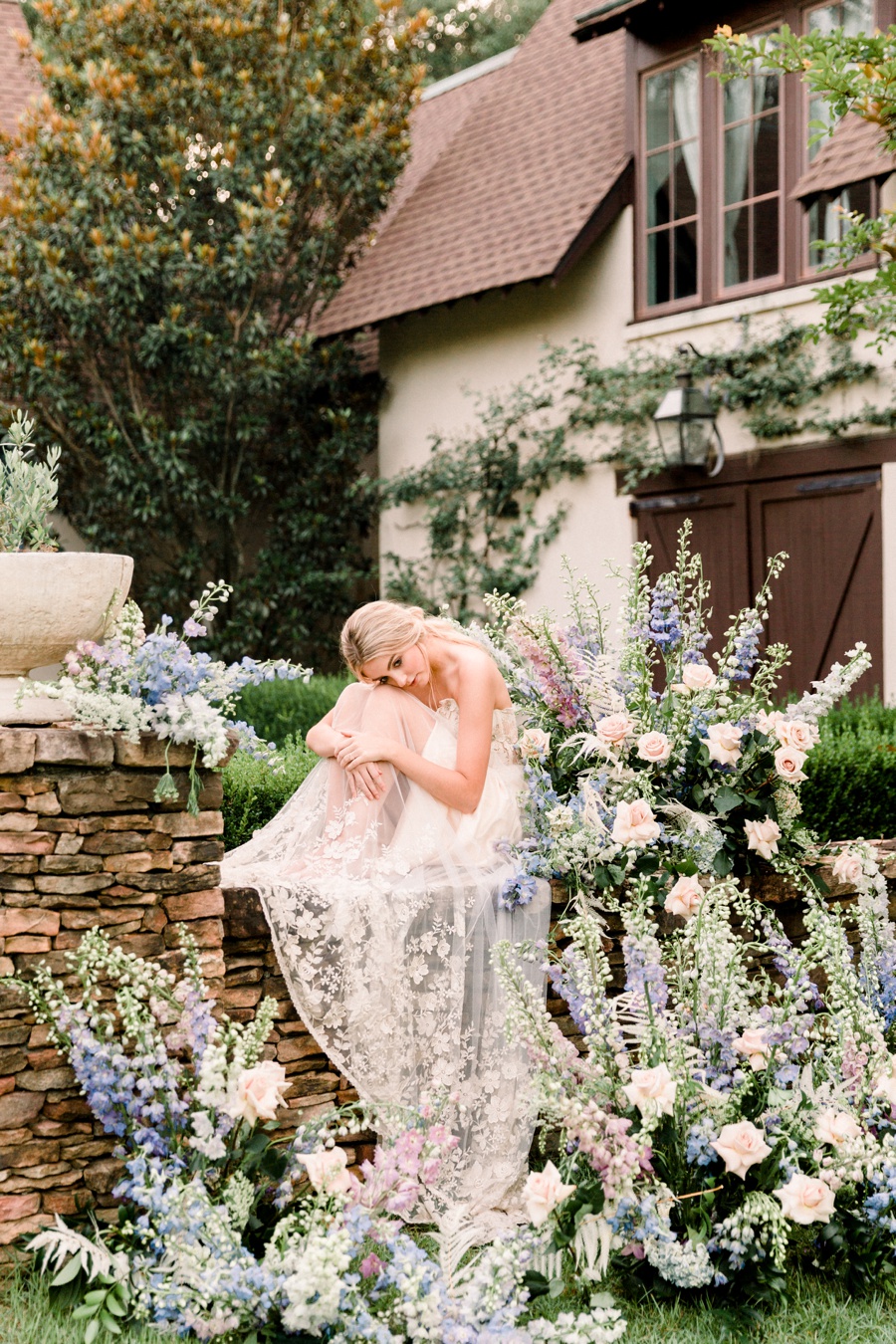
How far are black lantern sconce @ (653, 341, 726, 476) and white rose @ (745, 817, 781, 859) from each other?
5.82 metres

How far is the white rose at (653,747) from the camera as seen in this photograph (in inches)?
152

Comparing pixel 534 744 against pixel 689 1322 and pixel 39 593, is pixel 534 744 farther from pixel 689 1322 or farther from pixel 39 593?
pixel 689 1322

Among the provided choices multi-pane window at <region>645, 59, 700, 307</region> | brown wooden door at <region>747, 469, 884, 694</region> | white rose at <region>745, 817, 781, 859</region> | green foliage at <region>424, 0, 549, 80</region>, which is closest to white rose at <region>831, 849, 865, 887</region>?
white rose at <region>745, 817, 781, 859</region>

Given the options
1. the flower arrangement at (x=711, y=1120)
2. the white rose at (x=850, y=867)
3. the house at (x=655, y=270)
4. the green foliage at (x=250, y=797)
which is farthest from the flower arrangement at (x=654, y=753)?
the house at (x=655, y=270)

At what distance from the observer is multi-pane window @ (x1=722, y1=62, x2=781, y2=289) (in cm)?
925

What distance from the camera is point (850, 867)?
4.08 metres

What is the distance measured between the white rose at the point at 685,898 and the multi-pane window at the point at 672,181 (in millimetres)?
7059

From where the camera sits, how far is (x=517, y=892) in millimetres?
3795

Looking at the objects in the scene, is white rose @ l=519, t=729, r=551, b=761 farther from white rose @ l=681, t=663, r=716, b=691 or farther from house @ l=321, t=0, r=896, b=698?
house @ l=321, t=0, r=896, b=698

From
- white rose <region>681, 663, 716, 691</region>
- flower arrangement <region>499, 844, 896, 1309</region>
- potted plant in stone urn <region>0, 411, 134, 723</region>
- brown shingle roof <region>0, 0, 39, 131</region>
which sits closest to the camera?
flower arrangement <region>499, 844, 896, 1309</region>

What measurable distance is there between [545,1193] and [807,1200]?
2.01 feet

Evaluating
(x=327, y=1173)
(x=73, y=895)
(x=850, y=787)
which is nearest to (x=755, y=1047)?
(x=327, y=1173)

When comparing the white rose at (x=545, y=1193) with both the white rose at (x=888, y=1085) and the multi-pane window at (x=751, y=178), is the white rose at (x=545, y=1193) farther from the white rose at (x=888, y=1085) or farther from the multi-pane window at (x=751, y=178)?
the multi-pane window at (x=751, y=178)

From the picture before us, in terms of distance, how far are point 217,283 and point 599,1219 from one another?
9218 mm
